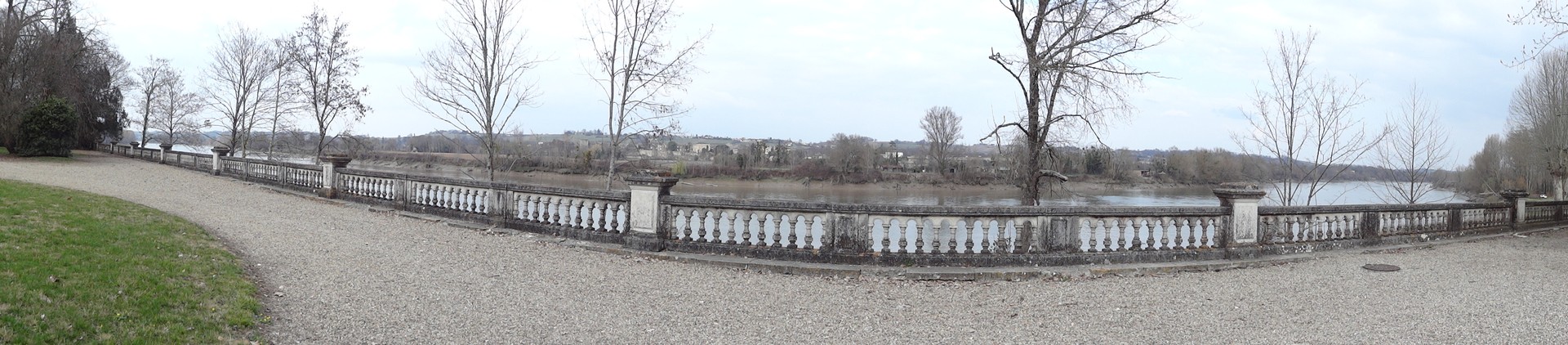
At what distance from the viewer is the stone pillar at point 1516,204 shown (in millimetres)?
13289

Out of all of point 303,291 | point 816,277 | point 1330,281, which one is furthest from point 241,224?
point 1330,281

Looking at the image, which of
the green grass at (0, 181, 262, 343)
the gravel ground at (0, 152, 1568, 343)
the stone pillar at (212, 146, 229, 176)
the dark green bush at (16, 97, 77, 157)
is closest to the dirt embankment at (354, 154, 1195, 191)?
the dark green bush at (16, 97, 77, 157)

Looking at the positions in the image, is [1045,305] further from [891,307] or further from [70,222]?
[70,222]

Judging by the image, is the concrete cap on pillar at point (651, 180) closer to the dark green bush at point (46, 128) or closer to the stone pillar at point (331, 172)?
the stone pillar at point (331, 172)

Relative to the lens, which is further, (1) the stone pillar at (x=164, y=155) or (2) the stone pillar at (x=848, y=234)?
(1) the stone pillar at (x=164, y=155)

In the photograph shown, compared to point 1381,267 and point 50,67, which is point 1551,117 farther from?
point 50,67

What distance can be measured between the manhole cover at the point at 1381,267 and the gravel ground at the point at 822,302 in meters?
0.18

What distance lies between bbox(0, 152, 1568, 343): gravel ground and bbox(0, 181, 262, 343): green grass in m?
0.35

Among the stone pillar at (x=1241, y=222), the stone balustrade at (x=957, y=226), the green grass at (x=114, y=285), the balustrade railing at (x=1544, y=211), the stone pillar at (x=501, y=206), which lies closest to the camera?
the green grass at (x=114, y=285)

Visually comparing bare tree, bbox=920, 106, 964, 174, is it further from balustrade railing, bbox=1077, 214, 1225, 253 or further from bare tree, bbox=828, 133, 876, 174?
balustrade railing, bbox=1077, 214, 1225, 253

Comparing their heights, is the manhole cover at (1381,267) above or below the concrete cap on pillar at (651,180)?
below


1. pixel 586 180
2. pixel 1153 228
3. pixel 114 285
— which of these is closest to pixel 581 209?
pixel 114 285

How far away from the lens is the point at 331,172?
49.3 feet

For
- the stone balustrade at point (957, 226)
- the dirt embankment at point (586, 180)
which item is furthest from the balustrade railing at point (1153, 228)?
the dirt embankment at point (586, 180)
